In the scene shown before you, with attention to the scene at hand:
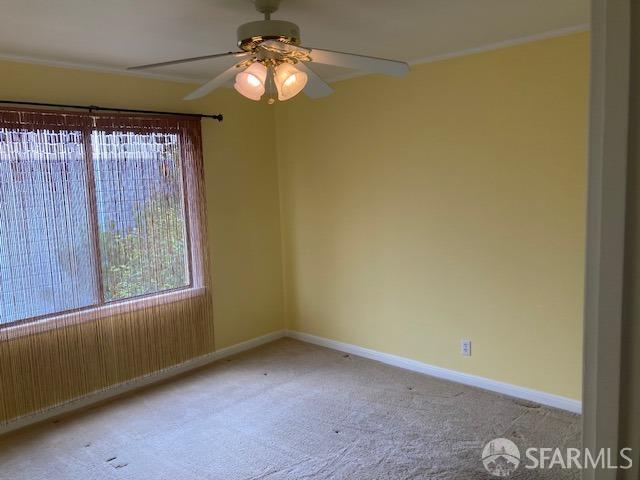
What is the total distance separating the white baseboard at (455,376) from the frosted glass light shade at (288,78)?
2387 mm

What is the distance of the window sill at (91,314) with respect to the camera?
3188mm

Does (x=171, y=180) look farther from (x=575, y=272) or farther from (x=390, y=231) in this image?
(x=575, y=272)

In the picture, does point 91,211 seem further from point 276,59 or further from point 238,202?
point 276,59

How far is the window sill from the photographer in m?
3.19

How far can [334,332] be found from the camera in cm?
452

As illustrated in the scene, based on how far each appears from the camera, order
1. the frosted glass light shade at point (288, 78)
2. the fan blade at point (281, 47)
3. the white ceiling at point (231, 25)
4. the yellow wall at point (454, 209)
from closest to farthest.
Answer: the fan blade at point (281, 47), the frosted glass light shade at point (288, 78), the white ceiling at point (231, 25), the yellow wall at point (454, 209)

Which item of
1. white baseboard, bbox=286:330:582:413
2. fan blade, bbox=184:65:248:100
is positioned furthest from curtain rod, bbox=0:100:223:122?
white baseboard, bbox=286:330:582:413

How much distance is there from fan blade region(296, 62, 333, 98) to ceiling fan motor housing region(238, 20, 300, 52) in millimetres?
175

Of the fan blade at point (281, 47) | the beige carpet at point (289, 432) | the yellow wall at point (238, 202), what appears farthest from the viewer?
the yellow wall at point (238, 202)

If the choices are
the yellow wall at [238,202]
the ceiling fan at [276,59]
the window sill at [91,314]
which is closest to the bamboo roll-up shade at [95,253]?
the window sill at [91,314]

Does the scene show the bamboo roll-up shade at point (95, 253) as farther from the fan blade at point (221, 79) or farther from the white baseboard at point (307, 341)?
the fan blade at point (221, 79)

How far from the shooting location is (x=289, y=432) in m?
3.07

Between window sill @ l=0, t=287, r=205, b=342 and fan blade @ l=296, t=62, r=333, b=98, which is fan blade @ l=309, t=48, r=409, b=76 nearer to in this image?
fan blade @ l=296, t=62, r=333, b=98

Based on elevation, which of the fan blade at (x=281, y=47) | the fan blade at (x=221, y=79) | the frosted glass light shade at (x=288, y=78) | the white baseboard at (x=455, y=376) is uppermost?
the fan blade at (x=281, y=47)
